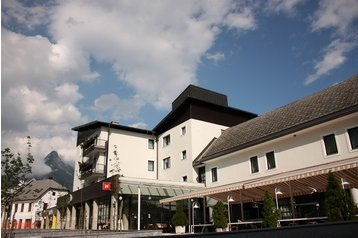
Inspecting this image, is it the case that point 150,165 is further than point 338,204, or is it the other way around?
point 150,165

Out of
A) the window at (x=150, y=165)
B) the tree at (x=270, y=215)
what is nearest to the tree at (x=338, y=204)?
the tree at (x=270, y=215)

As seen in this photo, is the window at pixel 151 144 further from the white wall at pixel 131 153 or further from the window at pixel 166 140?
the window at pixel 166 140

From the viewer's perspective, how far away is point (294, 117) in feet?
72.9

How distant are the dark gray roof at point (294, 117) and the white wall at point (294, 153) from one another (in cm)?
45

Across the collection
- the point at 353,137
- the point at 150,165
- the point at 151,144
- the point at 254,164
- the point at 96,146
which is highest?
the point at 151,144

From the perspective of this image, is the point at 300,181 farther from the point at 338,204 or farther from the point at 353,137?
the point at 338,204

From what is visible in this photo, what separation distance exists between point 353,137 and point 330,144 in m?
1.38

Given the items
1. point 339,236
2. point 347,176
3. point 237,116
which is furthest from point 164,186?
point 339,236

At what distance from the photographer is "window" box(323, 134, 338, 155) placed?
18.6 meters

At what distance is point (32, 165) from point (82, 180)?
25.7 meters

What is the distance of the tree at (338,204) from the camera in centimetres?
1163

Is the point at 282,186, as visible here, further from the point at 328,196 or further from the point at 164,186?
the point at 164,186

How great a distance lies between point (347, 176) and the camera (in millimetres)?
14617

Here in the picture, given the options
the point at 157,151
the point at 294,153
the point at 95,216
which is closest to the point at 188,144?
the point at 157,151
